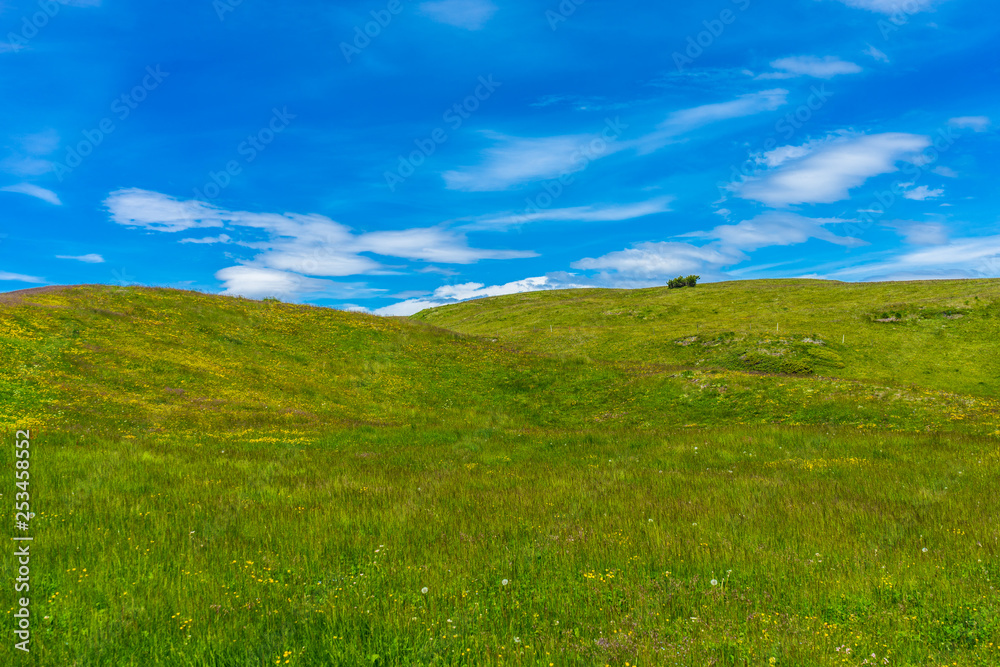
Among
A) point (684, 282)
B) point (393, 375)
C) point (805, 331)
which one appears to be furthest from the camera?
point (684, 282)

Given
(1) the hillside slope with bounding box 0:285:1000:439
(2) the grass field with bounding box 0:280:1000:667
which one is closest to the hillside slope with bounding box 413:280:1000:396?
(1) the hillside slope with bounding box 0:285:1000:439

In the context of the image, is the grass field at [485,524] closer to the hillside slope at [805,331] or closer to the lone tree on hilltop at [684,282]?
the hillside slope at [805,331]

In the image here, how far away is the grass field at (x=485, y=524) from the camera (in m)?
5.18

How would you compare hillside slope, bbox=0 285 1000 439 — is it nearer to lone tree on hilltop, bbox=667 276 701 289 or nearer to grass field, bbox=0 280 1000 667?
grass field, bbox=0 280 1000 667

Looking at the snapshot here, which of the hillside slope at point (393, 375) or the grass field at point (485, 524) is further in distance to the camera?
the hillside slope at point (393, 375)

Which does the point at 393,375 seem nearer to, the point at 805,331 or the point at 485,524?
the point at 485,524

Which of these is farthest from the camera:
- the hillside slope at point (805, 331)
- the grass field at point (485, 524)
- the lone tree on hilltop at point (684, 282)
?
the lone tree on hilltop at point (684, 282)

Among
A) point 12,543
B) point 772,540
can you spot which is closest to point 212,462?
point 12,543

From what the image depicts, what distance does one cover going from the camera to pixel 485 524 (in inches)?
346

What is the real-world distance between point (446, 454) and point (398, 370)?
23098 mm

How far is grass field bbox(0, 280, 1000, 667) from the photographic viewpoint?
5184mm

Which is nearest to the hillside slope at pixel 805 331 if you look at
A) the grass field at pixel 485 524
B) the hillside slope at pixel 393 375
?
the hillside slope at pixel 393 375

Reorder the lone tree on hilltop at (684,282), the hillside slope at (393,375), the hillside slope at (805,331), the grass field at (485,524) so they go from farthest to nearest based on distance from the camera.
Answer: the lone tree on hilltop at (684,282) → the hillside slope at (805,331) → the hillside slope at (393,375) → the grass field at (485,524)

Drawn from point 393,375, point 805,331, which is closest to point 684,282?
point 805,331
